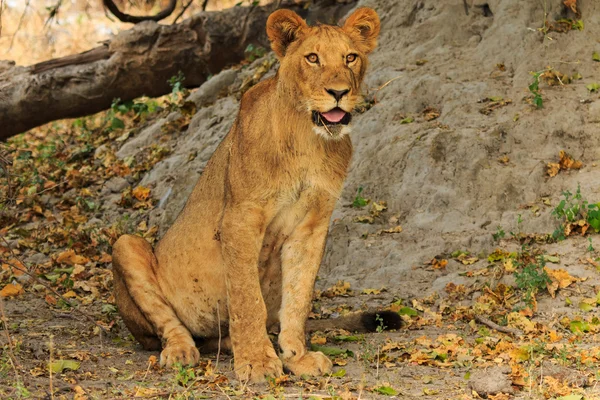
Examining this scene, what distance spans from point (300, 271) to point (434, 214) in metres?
3.04

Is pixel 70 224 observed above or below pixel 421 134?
below

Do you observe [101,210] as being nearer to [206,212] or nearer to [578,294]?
[206,212]

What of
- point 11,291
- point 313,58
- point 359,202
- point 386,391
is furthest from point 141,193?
point 386,391

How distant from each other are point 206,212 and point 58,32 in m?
13.6

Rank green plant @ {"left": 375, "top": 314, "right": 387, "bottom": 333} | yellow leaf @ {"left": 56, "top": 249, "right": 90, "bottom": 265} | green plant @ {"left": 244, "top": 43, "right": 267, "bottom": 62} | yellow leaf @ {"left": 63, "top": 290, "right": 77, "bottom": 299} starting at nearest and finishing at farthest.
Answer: green plant @ {"left": 375, "top": 314, "right": 387, "bottom": 333}
yellow leaf @ {"left": 63, "top": 290, "right": 77, "bottom": 299}
yellow leaf @ {"left": 56, "top": 249, "right": 90, "bottom": 265}
green plant @ {"left": 244, "top": 43, "right": 267, "bottom": 62}

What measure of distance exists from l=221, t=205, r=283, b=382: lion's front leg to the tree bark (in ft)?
21.9

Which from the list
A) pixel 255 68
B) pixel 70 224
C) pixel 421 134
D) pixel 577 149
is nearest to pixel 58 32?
pixel 255 68

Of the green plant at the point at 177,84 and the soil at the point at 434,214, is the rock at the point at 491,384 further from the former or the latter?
the green plant at the point at 177,84

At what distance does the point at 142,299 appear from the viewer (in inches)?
231

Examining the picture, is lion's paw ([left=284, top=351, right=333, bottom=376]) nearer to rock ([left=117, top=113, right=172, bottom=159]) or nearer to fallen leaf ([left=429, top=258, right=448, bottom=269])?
fallen leaf ([left=429, top=258, right=448, bottom=269])

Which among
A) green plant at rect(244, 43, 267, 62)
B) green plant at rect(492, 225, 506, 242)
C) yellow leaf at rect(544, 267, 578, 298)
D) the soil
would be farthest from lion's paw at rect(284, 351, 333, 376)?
green plant at rect(244, 43, 267, 62)

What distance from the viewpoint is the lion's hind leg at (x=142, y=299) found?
5.78 m

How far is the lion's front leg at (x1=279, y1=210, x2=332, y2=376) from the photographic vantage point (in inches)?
205

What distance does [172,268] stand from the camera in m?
5.88
